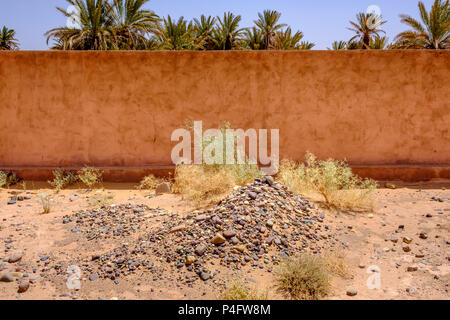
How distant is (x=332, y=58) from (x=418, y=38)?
45.5 ft

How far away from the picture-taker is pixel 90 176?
529 centimetres

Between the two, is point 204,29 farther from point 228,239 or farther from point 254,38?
point 228,239

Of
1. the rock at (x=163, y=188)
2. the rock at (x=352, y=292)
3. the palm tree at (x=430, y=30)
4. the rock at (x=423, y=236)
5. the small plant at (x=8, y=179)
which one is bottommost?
the rock at (x=352, y=292)

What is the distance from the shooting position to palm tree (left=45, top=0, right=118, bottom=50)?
55.2 feet

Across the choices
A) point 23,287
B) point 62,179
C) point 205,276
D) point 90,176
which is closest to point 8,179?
point 62,179

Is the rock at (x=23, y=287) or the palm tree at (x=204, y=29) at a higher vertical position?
the palm tree at (x=204, y=29)

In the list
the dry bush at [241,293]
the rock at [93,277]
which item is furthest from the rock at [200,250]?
the rock at [93,277]

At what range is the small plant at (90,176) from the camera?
17.4 ft

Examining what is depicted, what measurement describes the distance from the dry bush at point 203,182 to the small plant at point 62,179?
1.64 meters

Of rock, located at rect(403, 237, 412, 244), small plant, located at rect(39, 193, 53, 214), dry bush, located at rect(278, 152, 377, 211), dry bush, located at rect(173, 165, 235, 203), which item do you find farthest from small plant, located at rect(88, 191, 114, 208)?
rock, located at rect(403, 237, 412, 244)

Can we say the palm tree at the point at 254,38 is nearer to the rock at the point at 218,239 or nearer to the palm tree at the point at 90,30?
the palm tree at the point at 90,30

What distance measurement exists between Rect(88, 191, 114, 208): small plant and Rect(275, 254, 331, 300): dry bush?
2.65 metres

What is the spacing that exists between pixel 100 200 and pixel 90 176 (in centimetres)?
69
